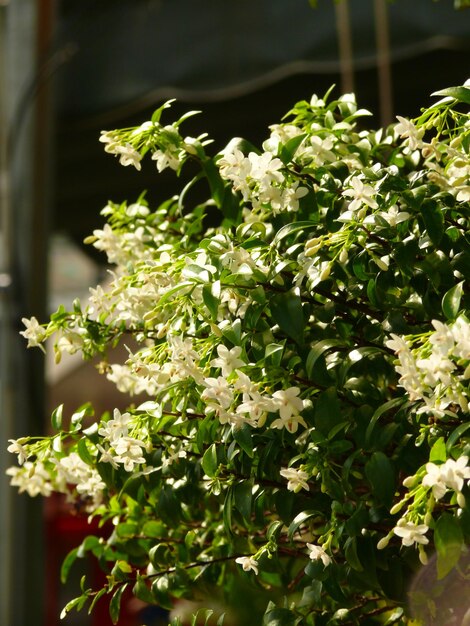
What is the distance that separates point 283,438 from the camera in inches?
36.4

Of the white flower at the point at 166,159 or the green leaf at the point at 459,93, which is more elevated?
the white flower at the point at 166,159

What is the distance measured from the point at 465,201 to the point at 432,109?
9cm

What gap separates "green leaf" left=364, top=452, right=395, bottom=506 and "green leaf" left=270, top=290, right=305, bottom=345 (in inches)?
5.0

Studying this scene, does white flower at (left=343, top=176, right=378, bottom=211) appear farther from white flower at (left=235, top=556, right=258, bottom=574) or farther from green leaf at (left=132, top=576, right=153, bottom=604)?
green leaf at (left=132, top=576, right=153, bottom=604)

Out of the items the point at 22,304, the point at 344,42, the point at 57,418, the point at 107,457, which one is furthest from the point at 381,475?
the point at 344,42

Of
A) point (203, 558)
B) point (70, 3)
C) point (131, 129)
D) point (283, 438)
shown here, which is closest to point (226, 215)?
point (131, 129)

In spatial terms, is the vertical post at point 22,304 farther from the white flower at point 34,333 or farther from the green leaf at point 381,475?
the green leaf at point 381,475

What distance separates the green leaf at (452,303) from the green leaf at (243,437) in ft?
0.70

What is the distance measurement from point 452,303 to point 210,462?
286 millimetres

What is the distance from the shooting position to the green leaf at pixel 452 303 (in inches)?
31.4

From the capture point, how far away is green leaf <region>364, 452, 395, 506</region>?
2.82ft

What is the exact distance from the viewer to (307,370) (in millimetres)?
883

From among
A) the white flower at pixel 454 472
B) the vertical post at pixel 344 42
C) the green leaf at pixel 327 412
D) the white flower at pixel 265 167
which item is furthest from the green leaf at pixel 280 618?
the vertical post at pixel 344 42

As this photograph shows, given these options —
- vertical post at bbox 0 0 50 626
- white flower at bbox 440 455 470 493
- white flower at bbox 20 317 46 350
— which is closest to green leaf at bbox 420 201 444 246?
white flower at bbox 440 455 470 493
